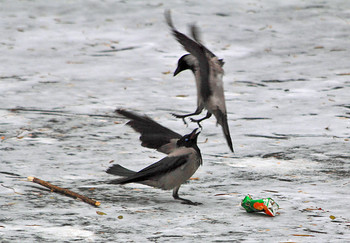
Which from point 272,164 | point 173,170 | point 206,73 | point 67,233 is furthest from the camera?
point 272,164

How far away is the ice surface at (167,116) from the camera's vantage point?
15.3 feet

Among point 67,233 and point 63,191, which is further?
point 63,191

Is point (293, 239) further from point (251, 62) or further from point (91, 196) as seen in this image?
point (251, 62)

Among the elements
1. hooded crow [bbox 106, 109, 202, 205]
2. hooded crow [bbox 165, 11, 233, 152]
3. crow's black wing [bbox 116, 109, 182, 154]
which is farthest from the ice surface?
hooded crow [bbox 165, 11, 233, 152]

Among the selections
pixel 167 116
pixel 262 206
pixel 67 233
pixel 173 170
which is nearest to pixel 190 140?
pixel 173 170

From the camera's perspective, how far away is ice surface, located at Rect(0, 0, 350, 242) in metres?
4.65

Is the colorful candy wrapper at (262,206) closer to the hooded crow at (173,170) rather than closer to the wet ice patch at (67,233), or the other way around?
the hooded crow at (173,170)

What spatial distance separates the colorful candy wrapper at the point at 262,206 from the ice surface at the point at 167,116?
6 centimetres

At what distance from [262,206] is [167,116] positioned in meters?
3.51

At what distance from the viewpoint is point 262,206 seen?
4.74m

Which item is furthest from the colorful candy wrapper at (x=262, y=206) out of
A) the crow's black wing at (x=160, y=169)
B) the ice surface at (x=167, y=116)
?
the crow's black wing at (x=160, y=169)

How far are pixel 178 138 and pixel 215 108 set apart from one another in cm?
38

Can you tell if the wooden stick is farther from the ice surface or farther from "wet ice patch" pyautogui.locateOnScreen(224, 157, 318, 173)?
"wet ice patch" pyautogui.locateOnScreen(224, 157, 318, 173)

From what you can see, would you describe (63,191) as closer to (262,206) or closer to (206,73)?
(206,73)
